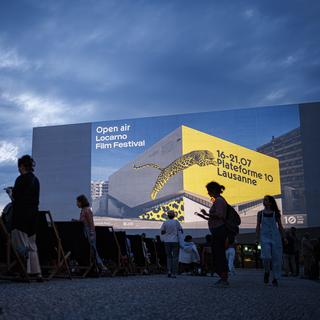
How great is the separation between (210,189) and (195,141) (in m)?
14.2

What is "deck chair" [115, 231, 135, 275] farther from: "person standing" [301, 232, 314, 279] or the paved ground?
the paved ground

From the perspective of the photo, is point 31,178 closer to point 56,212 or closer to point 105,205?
point 105,205

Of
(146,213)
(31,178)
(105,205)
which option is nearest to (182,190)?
(146,213)

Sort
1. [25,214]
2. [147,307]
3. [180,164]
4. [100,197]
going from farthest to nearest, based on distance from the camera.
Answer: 1. [100,197]
2. [180,164]
3. [25,214]
4. [147,307]

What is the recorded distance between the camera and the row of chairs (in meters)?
4.82

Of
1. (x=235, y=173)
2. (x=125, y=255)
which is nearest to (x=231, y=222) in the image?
(x=125, y=255)

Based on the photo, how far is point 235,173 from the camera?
18594 millimetres

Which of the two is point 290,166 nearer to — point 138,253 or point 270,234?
point 138,253

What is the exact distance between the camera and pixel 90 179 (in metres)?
21.7

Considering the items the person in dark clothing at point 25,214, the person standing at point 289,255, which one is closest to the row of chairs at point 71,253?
the person in dark clothing at point 25,214

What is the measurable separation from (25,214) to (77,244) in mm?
1918

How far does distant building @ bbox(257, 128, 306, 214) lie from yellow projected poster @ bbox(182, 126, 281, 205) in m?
0.27

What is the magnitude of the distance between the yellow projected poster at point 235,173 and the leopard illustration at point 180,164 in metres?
0.17

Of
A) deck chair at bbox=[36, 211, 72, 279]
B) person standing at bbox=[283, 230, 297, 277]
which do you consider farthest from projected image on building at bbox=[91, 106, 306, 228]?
deck chair at bbox=[36, 211, 72, 279]
